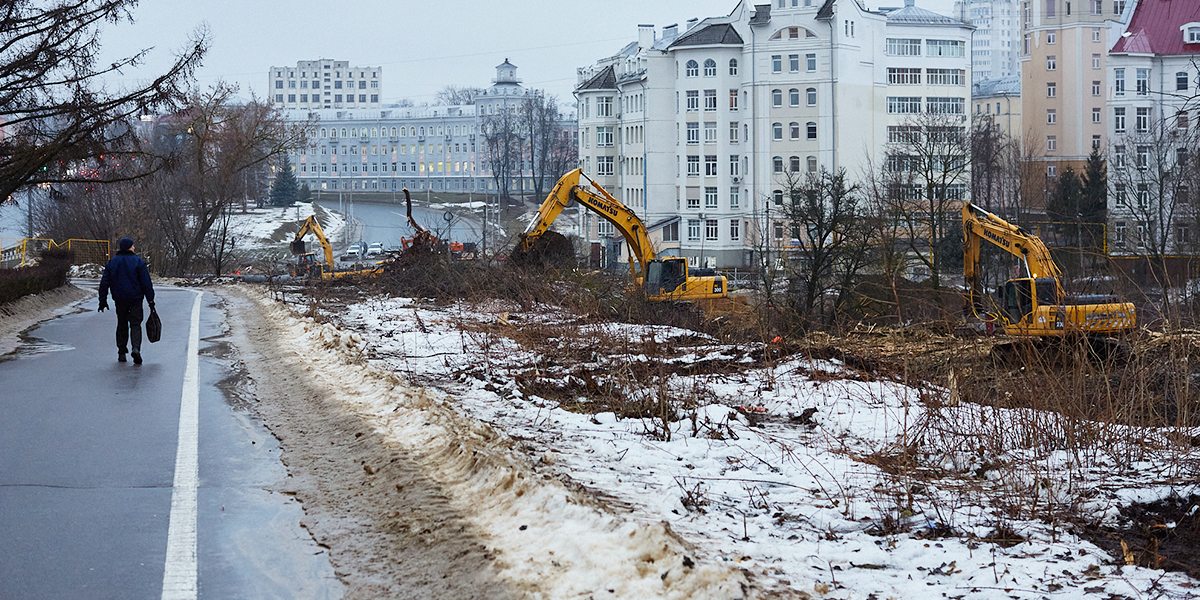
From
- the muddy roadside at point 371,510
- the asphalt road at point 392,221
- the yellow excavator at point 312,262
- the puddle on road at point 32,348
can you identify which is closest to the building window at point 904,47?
the asphalt road at point 392,221

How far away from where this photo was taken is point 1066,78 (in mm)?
104375

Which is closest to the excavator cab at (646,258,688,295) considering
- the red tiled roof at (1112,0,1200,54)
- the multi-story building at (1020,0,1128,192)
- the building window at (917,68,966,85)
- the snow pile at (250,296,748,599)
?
the snow pile at (250,296,748,599)

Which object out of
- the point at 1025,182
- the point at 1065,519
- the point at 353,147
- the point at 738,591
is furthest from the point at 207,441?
the point at 353,147

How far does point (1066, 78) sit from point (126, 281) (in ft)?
342

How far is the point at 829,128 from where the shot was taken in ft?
271

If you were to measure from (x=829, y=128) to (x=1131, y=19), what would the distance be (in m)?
33.9

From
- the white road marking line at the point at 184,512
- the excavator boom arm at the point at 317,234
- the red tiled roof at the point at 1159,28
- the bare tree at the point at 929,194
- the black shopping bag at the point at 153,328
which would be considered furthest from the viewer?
the red tiled roof at the point at 1159,28

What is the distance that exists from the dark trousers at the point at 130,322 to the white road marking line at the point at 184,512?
144 inches

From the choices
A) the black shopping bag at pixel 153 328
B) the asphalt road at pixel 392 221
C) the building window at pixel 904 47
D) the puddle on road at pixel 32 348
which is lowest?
the puddle on road at pixel 32 348

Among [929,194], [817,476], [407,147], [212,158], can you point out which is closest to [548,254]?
[817,476]

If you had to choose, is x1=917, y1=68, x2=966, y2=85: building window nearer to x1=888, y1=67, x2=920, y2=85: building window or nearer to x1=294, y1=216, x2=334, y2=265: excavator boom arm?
x1=888, y1=67, x2=920, y2=85: building window

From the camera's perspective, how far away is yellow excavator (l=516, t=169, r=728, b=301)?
101 ft

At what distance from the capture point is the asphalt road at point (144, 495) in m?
6.14

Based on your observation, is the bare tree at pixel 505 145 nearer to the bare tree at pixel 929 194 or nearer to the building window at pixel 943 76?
the building window at pixel 943 76
